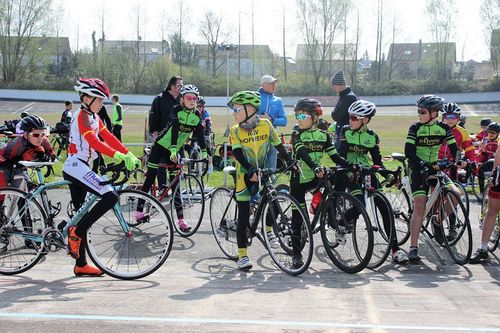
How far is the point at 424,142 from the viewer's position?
7.15m

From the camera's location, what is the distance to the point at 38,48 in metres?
70.7

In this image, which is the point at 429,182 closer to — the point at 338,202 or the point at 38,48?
the point at 338,202

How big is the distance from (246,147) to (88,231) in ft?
6.44

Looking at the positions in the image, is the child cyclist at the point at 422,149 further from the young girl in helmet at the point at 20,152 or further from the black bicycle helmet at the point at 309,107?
the young girl in helmet at the point at 20,152

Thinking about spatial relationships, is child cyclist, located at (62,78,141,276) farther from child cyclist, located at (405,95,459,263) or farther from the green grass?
the green grass

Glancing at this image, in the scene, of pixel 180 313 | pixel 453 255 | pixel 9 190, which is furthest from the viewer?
pixel 453 255

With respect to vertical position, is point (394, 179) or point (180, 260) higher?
point (394, 179)

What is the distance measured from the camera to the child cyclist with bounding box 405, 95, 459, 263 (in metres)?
7.05

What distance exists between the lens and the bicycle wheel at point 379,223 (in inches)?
270

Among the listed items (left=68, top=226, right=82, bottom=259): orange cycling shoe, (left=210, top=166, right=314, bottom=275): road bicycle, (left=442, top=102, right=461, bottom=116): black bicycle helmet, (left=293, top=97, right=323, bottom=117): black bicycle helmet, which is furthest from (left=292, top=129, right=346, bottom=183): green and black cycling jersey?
(left=68, top=226, right=82, bottom=259): orange cycling shoe

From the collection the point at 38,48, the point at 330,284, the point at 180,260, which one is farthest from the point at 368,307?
the point at 38,48

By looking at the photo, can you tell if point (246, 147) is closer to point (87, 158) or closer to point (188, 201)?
point (87, 158)

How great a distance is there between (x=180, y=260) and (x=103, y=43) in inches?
2787

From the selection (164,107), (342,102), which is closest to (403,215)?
(342,102)
